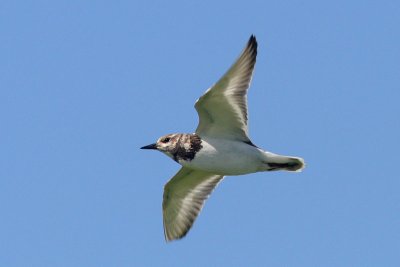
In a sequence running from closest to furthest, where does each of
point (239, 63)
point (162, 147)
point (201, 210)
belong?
point (239, 63), point (162, 147), point (201, 210)

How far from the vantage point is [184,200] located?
1725cm

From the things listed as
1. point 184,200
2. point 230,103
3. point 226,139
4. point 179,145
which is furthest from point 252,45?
point 184,200

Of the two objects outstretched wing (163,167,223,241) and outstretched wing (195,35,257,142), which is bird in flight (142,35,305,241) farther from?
outstretched wing (163,167,223,241)

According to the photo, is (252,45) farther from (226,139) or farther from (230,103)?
(226,139)

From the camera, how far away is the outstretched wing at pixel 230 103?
14.9m

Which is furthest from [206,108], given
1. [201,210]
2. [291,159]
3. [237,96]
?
[201,210]

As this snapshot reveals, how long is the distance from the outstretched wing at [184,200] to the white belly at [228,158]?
177 centimetres

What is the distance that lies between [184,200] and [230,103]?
9.52 ft

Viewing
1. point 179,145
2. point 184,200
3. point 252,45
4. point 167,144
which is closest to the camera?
point 252,45

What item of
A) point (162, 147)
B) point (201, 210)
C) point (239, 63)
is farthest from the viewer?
point (201, 210)

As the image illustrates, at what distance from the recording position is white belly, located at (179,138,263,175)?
1506cm

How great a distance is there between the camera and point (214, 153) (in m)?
15.2

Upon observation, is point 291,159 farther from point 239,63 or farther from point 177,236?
point 177,236

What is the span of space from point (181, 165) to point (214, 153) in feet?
3.18
